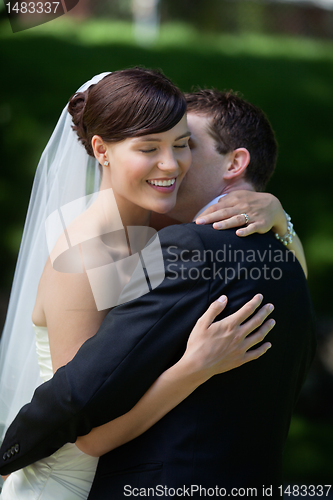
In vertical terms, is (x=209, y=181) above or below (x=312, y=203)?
above

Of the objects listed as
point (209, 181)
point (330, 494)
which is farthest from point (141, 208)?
point (330, 494)

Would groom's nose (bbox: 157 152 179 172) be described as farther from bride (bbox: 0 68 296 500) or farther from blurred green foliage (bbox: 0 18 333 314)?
blurred green foliage (bbox: 0 18 333 314)

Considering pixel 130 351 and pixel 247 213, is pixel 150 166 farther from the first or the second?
pixel 130 351

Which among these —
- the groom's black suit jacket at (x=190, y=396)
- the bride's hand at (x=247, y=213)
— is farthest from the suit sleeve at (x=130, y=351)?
the bride's hand at (x=247, y=213)

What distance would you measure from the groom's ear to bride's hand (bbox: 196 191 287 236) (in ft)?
0.46

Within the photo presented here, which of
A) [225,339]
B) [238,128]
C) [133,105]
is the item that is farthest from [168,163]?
[225,339]

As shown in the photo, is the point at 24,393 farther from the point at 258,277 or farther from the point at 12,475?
the point at 258,277

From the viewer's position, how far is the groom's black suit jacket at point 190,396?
1.64 meters

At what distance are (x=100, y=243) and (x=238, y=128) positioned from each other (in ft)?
2.70

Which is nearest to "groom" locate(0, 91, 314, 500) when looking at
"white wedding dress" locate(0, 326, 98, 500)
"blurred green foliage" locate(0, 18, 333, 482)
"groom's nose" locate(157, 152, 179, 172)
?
"white wedding dress" locate(0, 326, 98, 500)

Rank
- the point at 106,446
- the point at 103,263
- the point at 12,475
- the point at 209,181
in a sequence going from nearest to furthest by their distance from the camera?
the point at 106,446, the point at 103,263, the point at 12,475, the point at 209,181

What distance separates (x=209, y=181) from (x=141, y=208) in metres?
0.33

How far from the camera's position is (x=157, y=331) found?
164cm

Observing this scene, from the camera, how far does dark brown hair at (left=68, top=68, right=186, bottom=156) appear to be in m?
1.87
